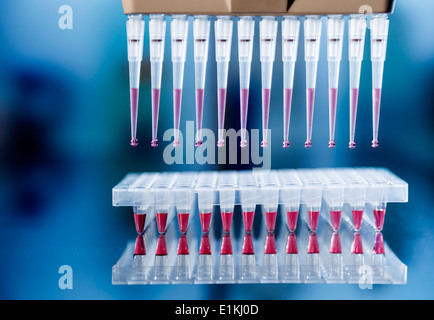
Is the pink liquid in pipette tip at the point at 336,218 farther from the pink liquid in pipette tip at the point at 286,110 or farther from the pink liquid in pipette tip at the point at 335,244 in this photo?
the pink liquid in pipette tip at the point at 286,110

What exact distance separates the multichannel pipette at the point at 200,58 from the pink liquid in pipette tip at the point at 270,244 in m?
0.24

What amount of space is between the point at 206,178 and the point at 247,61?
25 centimetres

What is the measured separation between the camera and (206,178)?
117 centimetres

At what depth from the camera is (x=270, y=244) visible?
1.14 m

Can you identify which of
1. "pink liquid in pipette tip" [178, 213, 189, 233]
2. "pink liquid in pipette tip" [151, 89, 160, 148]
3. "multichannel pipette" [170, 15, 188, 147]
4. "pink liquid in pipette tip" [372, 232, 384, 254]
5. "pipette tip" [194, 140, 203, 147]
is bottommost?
"pink liquid in pipette tip" [372, 232, 384, 254]

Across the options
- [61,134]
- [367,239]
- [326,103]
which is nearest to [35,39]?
[61,134]

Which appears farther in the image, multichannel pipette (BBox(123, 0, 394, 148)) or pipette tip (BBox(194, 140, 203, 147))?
pipette tip (BBox(194, 140, 203, 147))

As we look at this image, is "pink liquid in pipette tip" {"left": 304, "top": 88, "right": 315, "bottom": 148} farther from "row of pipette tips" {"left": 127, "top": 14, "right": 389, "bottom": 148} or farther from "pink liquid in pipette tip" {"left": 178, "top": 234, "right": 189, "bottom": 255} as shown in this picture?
"pink liquid in pipette tip" {"left": 178, "top": 234, "right": 189, "bottom": 255}

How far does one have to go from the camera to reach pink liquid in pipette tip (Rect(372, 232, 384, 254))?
1110 mm

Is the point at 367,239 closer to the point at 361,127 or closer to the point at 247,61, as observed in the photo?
the point at 361,127

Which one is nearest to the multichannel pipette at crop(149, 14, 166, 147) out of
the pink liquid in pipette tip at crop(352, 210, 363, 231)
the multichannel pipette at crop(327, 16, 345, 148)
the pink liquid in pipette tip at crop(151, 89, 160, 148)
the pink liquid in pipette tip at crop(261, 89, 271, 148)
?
the pink liquid in pipette tip at crop(151, 89, 160, 148)

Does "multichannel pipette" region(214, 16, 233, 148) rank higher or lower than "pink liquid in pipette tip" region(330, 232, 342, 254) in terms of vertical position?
higher

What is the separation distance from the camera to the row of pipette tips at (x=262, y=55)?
1098 mm

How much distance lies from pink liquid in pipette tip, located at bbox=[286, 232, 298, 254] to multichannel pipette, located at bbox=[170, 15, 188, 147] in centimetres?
30
